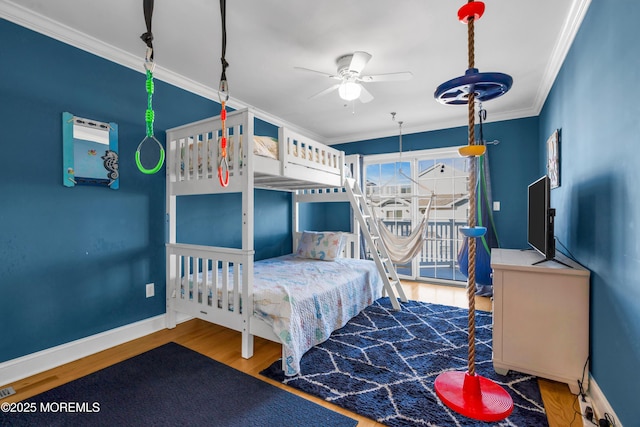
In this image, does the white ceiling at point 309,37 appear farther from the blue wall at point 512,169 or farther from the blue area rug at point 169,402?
the blue area rug at point 169,402

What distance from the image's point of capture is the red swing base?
976 mm

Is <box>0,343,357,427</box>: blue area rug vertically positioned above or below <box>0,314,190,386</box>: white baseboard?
below

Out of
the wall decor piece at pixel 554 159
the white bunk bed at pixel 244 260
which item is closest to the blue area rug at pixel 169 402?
the white bunk bed at pixel 244 260

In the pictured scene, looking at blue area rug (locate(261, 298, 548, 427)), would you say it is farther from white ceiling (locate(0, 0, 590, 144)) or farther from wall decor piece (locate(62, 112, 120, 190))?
white ceiling (locate(0, 0, 590, 144))

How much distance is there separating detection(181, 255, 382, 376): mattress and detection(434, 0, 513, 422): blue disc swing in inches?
40.5

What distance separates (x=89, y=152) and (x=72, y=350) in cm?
137

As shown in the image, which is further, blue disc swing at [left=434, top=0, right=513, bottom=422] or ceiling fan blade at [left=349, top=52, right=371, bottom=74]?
ceiling fan blade at [left=349, top=52, right=371, bottom=74]

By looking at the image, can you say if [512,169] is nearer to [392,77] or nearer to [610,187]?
[392,77]

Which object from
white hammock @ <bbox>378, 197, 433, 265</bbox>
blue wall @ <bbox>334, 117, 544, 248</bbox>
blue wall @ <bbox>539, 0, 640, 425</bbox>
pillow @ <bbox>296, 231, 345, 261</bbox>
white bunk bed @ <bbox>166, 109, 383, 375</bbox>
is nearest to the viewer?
blue wall @ <bbox>539, 0, 640, 425</bbox>

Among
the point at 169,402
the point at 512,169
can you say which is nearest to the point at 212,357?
the point at 169,402

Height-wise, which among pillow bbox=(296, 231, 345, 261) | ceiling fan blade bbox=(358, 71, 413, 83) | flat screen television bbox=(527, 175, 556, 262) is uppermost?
ceiling fan blade bbox=(358, 71, 413, 83)

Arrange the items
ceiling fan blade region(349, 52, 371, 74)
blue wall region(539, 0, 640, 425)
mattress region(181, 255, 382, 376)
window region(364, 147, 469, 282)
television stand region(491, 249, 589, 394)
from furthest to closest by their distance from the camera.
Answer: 1. window region(364, 147, 469, 282)
2. ceiling fan blade region(349, 52, 371, 74)
3. mattress region(181, 255, 382, 376)
4. television stand region(491, 249, 589, 394)
5. blue wall region(539, 0, 640, 425)

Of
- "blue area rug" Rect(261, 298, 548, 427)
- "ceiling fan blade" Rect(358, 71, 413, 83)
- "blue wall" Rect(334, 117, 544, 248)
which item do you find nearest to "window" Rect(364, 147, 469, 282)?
"blue wall" Rect(334, 117, 544, 248)

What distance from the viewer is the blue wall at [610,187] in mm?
1204
